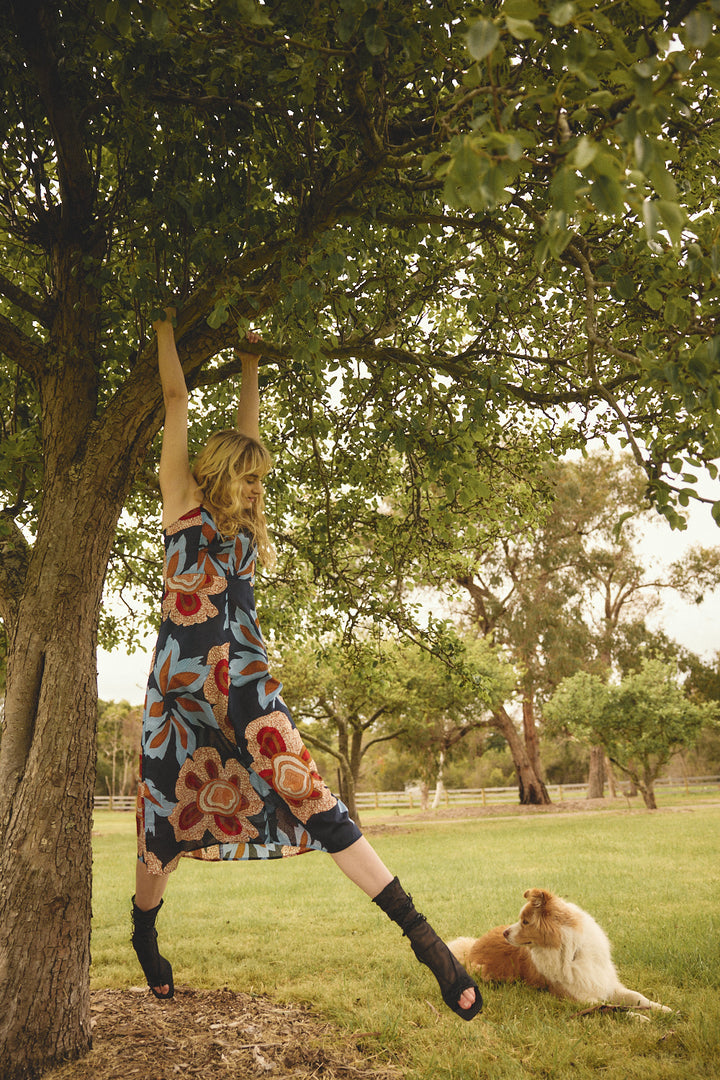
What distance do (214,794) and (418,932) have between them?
3.46ft

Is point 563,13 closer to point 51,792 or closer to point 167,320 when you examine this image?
point 167,320

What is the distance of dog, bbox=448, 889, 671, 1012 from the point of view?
4062 millimetres

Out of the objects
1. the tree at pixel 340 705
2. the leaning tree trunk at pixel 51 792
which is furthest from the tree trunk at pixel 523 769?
the leaning tree trunk at pixel 51 792

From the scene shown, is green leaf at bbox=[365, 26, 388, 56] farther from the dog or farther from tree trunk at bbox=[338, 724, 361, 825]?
tree trunk at bbox=[338, 724, 361, 825]

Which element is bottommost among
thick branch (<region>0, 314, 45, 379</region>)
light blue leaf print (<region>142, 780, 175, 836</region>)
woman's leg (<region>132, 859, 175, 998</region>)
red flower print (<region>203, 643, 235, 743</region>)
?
woman's leg (<region>132, 859, 175, 998</region>)

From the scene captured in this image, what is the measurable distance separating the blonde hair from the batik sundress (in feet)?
0.27

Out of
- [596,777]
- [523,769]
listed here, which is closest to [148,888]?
[523,769]

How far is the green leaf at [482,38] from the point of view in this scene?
1276 mm

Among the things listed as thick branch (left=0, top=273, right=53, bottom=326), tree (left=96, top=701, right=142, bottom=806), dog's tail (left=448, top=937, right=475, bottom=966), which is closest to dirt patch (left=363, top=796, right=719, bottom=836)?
dog's tail (left=448, top=937, right=475, bottom=966)

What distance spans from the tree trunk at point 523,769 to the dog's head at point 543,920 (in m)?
22.9

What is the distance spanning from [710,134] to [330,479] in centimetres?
346

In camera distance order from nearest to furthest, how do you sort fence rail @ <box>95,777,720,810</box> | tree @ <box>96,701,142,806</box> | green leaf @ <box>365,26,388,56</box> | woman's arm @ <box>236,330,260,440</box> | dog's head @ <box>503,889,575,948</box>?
green leaf @ <box>365,26,388,56</box> < woman's arm @ <box>236,330,260,440</box> < dog's head @ <box>503,889,575,948</box> < fence rail @ <box>95,777,720,810</box> < tree @ <box>96,701,142,806</box>

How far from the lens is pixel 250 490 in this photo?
3318 millimetres

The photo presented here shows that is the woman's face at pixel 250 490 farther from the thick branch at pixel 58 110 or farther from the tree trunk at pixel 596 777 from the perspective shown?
the tree trunk at pixel 596 777
